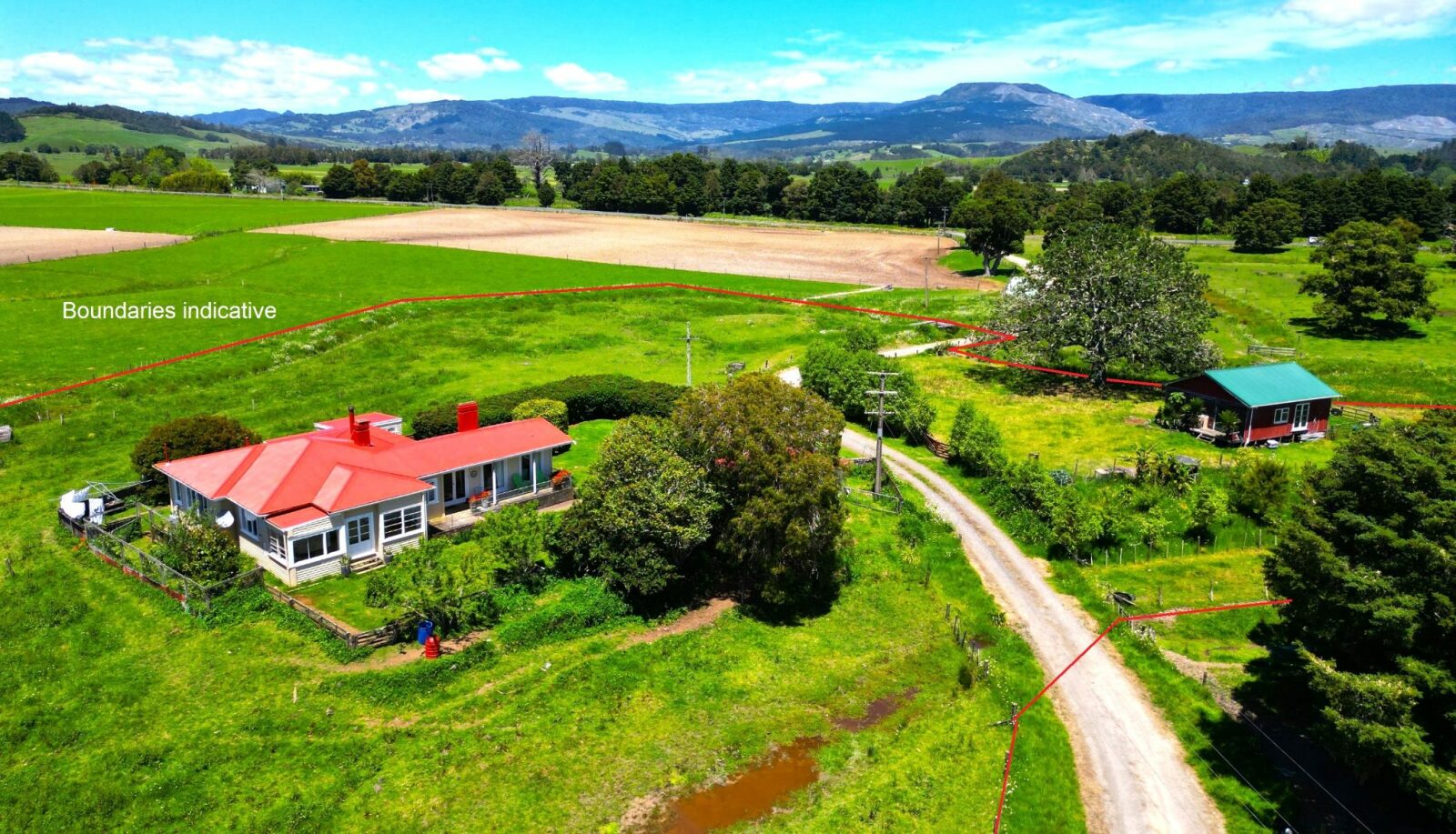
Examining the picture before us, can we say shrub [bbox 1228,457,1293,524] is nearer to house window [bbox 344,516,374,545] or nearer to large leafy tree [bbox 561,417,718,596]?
large leafy tree [bbox 561,417,718,596]

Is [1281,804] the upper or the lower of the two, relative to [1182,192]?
lower

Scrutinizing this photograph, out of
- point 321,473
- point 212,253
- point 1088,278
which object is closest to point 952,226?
point 1088,278

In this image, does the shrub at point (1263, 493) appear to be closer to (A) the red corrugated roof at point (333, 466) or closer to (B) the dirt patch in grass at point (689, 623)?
(B) the dirt patch in grass at point (689, 623)

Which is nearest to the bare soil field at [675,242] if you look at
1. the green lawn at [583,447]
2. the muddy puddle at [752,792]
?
the green lawn at [583,447]

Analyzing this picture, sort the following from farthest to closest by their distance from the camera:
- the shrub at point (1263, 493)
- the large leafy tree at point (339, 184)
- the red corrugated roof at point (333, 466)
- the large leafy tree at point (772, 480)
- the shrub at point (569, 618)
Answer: the large leafy tree at point (339, 184), the shrub at point (1263, 493), the red corrugated roof at point (333, 466), the large leafy tree at point (772, 480), the shrub at point (569, 618)

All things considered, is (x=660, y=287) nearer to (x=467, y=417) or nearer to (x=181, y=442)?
(x=467, y=417)

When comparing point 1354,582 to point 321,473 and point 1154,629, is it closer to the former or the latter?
point 1154,629

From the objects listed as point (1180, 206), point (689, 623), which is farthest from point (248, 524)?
point (1180, 206)
